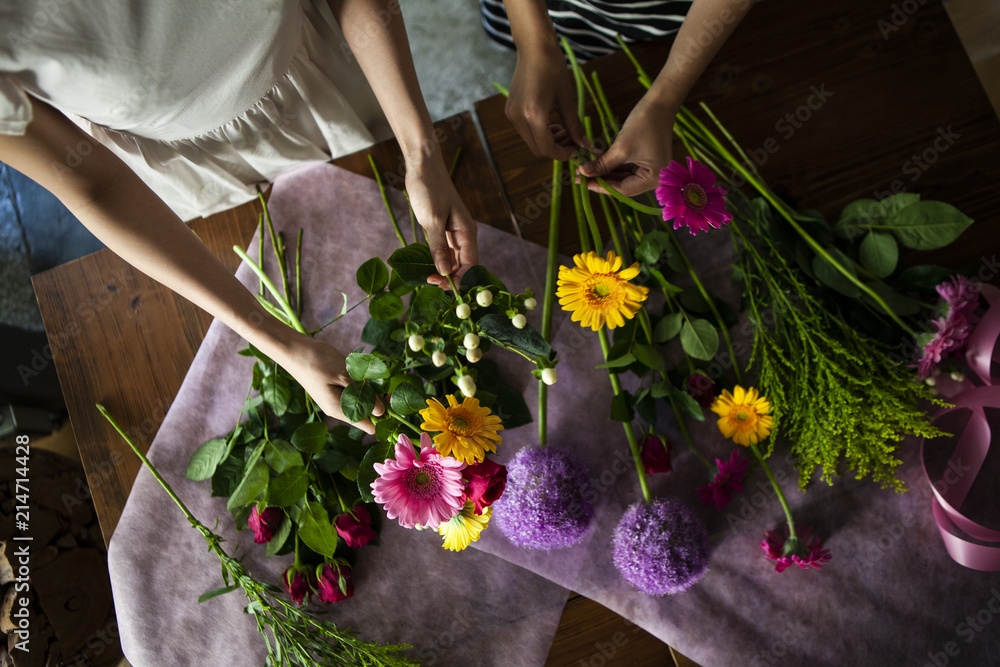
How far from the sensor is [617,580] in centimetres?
81

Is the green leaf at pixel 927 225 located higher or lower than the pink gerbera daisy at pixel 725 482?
higher

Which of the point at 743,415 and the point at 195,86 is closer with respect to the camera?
the point at 195,86

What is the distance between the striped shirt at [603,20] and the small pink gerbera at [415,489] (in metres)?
0.73

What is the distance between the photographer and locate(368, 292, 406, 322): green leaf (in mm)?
636

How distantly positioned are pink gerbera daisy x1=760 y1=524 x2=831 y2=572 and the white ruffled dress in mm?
811

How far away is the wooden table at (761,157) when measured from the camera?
863 millimetres

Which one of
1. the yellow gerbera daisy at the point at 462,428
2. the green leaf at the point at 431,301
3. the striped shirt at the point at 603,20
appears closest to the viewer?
the yellow gerbera daisy at the point at 462,428

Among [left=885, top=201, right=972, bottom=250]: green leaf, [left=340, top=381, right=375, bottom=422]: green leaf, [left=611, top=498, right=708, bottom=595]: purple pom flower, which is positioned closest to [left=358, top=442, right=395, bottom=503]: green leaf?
[left=340, top=381, right=375, bottom=422]: green leaf

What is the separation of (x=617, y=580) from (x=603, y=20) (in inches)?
36.2

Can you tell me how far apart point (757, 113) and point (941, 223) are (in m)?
0.29

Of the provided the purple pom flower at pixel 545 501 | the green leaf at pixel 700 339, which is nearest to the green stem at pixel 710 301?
the green leaf at pixel 700 339

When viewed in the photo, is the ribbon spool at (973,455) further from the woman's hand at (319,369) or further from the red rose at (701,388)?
the woman's hand at (319,369)

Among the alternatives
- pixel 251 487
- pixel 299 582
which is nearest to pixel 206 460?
pixel 251 487

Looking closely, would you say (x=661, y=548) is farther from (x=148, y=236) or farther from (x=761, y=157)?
(x=148, y=236)
